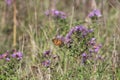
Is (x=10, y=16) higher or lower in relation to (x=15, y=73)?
higher

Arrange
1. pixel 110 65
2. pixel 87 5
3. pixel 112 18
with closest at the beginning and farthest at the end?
pixel 110 65, pixel 112 18, pixel 87 5

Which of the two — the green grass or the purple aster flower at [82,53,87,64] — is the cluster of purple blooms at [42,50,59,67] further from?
the purple aster flower at [82,53,87,64]

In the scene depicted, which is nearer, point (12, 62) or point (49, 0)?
point (12, 62)

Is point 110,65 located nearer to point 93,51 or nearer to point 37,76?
point 93,51

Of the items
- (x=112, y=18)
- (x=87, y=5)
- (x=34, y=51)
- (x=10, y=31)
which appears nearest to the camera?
(x=34, y=51)

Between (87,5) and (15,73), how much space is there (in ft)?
10.1

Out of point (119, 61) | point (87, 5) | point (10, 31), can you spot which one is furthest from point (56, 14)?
point (87, 5)

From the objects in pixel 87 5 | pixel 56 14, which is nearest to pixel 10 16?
pixel 87 5

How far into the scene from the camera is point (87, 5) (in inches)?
237

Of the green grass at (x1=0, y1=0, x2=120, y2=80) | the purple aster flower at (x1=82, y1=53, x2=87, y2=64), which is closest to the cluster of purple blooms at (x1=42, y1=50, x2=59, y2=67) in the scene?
the green grass at (x1=0, y1=0, x2=120, y2=80)

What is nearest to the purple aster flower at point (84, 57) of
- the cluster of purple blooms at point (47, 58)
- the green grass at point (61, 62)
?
the green grass at point (61, 62)

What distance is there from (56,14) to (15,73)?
895 millimetres

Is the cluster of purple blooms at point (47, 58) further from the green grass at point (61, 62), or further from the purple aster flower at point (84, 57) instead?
the purple aster flower at point (84, 57)

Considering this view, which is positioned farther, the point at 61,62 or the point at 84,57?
the point at 61,62
